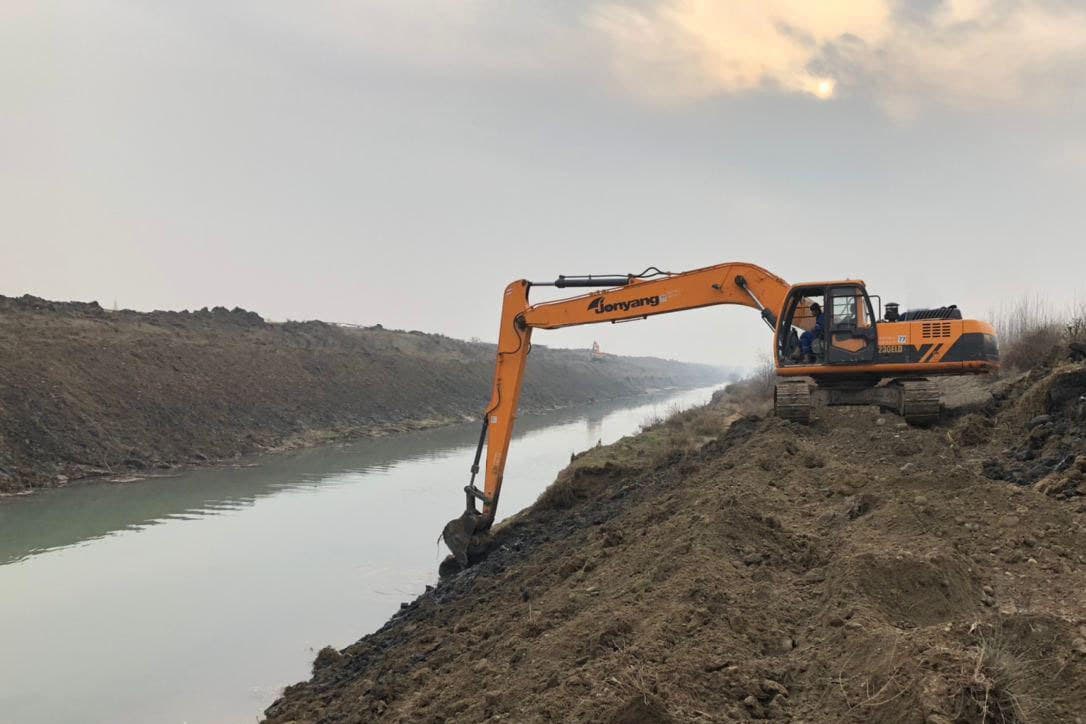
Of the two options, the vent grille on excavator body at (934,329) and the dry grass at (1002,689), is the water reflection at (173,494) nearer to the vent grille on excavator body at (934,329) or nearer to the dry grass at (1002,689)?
the vent grille on excavator body at (934,329)

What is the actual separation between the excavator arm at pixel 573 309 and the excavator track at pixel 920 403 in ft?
7.19

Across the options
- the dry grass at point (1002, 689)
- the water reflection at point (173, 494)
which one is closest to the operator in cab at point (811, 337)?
the dry grass at point (1002, 689)

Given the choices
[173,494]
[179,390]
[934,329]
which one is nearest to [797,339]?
[934,329]

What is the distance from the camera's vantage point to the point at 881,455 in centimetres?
906

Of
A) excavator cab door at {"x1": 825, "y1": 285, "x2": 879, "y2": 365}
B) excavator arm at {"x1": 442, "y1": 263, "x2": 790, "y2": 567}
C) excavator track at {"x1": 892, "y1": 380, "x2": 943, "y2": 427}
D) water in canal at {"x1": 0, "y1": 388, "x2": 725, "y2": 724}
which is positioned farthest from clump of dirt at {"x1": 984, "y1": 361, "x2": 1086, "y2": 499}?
water in canal at {"x1": 0, "y1": 388, "x2": 725, "y2": 724}

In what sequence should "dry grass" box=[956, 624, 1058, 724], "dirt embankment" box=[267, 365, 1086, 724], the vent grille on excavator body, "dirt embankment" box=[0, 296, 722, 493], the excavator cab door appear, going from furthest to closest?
1. "dirt embankment" box=[0, 296, 722, 493]
2. the excavator cab door
3. the vent grille on excavator body
4. "dirt embankment" box=[267, 365, 1086, 724]
5. "dry grass" box=[956, 624, 1058, 724]

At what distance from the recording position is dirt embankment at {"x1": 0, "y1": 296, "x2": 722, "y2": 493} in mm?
22328

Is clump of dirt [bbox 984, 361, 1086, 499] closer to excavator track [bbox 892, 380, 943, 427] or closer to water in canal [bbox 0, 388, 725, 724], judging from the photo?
excavator track [bbox 892, 380, 943, 427]

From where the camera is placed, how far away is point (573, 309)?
12805 mm

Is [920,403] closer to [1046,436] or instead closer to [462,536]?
[1046,436]

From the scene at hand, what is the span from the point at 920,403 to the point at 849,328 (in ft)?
4.89

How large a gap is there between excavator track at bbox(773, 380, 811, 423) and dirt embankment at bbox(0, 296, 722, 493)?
60.7ft

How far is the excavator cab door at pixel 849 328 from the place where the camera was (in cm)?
1124

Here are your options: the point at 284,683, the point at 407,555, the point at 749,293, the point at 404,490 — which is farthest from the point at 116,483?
the point at 749,293
